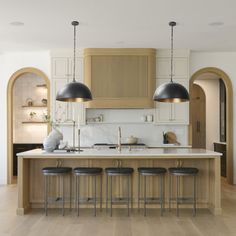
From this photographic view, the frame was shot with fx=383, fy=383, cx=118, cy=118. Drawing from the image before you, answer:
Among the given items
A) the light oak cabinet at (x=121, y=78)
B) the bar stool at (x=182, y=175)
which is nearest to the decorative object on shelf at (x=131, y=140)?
the light oak cabinet at (x=121, y=78)

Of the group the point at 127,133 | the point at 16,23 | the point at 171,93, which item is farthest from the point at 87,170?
the point at 127,133

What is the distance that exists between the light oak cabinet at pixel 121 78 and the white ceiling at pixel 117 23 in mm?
302

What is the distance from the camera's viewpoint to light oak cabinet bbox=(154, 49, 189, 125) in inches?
314

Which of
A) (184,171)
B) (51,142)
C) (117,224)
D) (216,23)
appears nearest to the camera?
(117,224)

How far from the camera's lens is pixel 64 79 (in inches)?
313

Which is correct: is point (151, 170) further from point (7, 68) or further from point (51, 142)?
point (7, 68)

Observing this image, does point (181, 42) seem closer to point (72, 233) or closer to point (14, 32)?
point (14, 32)

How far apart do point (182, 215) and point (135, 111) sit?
10.7 feet

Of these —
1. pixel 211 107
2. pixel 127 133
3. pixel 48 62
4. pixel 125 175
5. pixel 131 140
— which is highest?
pixel 48 62

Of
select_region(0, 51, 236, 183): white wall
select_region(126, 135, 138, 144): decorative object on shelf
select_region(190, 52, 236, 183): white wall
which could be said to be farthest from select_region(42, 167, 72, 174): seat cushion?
select_region(190, 52, 236, 183): white wall

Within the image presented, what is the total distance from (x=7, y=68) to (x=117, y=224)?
481 centimetres

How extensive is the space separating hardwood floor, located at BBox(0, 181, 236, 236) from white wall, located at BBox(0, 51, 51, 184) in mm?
2611

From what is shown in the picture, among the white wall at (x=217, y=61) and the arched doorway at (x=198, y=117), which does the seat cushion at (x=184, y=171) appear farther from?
the arched doorway at (x=198, y=117)

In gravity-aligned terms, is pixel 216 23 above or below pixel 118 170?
above
